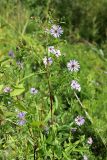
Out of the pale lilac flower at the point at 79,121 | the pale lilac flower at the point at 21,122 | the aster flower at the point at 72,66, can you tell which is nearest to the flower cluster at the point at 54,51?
the aster flower at the point at 72,66

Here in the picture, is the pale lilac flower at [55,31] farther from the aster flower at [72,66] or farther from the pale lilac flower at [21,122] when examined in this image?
the pale lilac flower at [21,122]

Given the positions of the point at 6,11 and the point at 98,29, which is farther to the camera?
the point at 98,29

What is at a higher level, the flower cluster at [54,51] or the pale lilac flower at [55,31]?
the pale lilac flower at [55,31]

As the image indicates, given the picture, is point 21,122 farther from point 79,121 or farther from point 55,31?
point 79,121

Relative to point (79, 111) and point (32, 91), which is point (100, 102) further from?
point (32, 91)

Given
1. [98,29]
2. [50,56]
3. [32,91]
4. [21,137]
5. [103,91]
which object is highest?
[50,56]

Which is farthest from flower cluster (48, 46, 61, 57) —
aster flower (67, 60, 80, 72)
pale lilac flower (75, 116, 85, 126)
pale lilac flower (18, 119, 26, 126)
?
pale lilac flower (75, 116, 85, 126)

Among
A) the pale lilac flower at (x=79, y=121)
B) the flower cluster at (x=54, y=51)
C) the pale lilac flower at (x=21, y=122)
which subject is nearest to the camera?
the pale lilac flower at (x=21, y=122)


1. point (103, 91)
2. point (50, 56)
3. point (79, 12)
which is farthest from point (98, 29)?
point (50, 56)
